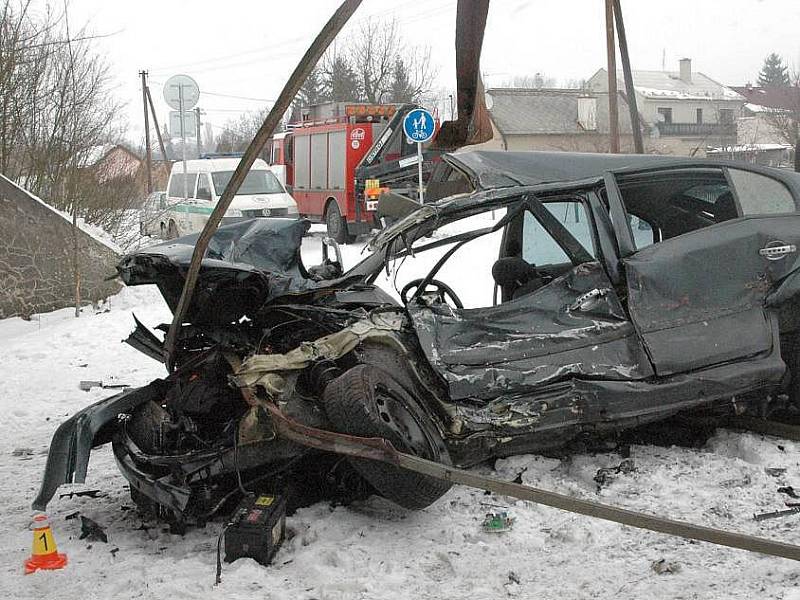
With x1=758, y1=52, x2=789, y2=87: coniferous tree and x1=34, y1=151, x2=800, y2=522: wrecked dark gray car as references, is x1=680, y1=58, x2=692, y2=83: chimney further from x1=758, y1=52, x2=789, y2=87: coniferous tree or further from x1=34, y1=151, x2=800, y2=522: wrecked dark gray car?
x1=34, y1=151, x2=800, y2=522: wrecked dark gray car

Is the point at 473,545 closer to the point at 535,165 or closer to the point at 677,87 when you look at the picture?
the point at 535,165

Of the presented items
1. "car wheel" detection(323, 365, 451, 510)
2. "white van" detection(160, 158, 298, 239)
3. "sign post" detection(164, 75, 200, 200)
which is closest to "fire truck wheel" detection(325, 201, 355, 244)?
"white van" detection(160, 158, 298, 239)

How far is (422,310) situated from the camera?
4375mm

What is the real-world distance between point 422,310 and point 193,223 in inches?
548

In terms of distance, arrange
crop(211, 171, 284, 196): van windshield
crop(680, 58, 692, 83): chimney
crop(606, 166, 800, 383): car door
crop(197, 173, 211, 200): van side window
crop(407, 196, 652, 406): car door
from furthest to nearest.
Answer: crop(680, 58, 692, 83): chimney → crop(211, 171, 284, 196): van windshield → crop(197, 173, 211, 200): van side window → crop(606, 166, 800, 383): car door → crop(407, 196, 652, 406): car door

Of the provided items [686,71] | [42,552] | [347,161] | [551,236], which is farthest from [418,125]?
[686,71]

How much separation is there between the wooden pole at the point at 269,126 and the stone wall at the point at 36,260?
741cm

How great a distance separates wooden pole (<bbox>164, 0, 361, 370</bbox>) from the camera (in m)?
4.05

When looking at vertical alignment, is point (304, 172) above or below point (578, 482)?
above

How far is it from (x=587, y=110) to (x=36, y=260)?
40.6 metres

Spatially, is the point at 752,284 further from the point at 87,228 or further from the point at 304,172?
the point at 304,172

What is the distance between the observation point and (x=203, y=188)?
1805 centimetres

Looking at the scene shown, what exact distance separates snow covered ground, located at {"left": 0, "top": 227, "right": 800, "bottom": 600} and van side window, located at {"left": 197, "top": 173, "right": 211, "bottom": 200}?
42.8 ft

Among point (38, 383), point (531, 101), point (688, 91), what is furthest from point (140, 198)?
point (688, 91)
